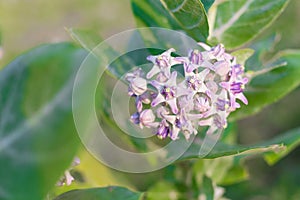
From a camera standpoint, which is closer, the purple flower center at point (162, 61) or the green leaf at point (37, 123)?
the green leaf at point (37, 123)

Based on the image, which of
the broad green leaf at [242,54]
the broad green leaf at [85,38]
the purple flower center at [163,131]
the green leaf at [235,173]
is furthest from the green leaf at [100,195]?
the green leaf at [235,173]

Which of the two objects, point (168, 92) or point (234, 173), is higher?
point (168, 92)

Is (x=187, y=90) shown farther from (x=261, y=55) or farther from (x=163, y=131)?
(x=261, y=55)

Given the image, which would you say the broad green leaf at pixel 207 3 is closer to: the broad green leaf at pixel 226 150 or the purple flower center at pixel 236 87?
the purple flower center at pixel 236 87

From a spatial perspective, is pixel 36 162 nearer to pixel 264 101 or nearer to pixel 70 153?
pixel 70 153

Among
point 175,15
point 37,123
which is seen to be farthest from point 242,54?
point 37,123
